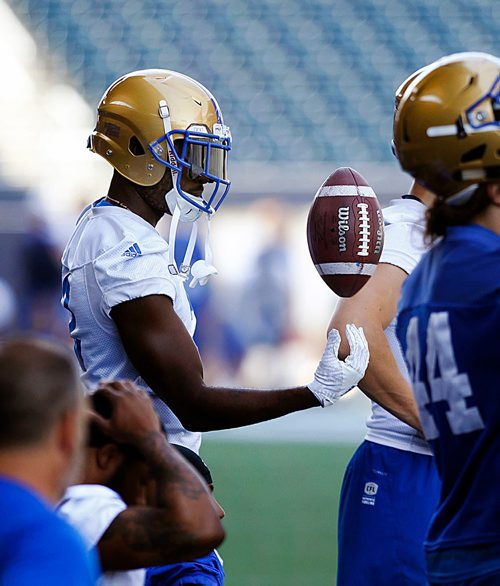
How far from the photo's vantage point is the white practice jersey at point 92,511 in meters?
2.02

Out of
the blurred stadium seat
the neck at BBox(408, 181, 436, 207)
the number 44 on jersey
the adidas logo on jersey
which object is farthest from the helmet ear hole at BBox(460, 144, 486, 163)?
the blurred stadium seat

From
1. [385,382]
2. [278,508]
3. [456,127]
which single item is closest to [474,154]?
[456,127]

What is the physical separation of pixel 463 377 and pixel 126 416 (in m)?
0.64

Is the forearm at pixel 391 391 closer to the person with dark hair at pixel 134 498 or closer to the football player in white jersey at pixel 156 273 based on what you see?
the football player in white jersey at pixel 156 273

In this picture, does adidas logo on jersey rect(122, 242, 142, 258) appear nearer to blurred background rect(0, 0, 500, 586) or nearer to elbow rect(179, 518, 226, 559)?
elbow rect(179, 518, 226, 559)

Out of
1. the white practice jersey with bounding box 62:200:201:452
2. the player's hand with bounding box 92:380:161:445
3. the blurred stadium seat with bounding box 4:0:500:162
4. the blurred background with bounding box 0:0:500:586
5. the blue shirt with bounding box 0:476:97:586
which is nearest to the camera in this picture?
the blue shirt with bounding box 0:476:97:586

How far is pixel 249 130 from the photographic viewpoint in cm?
1253

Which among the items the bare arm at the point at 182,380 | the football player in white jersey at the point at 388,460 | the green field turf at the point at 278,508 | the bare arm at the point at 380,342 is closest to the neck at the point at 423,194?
the football player in white jersey at the point at 388,460

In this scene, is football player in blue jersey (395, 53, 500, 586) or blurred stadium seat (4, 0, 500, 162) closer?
football player in blue jersey (395, 53, 500, 586)

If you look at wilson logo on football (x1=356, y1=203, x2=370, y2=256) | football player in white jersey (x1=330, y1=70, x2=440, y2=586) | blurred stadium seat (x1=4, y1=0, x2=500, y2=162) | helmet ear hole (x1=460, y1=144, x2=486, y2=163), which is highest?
blurred stadium seat (x1=4, y1=0, x2=500, y2=162)

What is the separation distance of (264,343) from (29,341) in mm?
9406

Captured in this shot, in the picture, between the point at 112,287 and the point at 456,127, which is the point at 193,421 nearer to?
the point at 112,287

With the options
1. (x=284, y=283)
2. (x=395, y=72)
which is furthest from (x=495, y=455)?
(x=395, y=72)

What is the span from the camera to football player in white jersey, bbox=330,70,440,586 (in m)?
2.86
